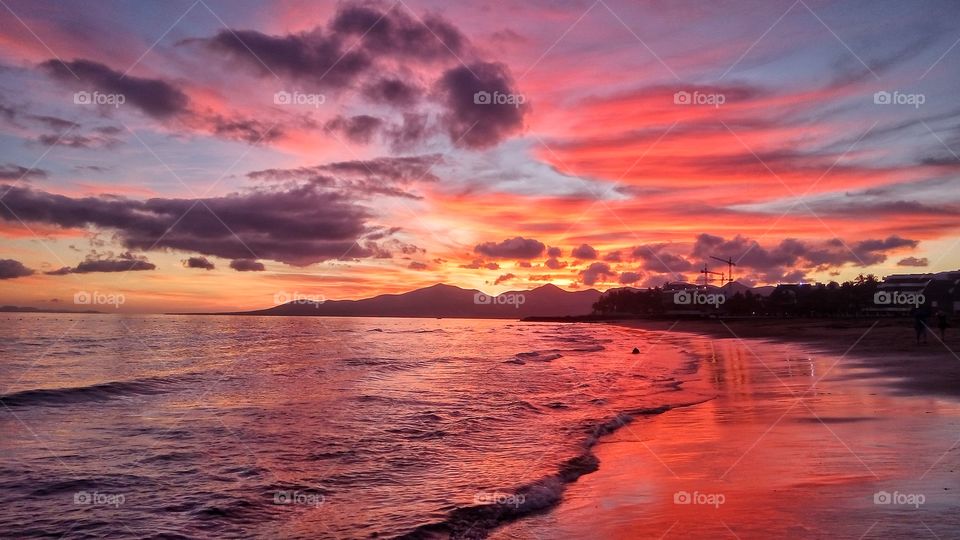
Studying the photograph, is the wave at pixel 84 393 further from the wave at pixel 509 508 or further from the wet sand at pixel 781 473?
the wet sand at pixel 781 473

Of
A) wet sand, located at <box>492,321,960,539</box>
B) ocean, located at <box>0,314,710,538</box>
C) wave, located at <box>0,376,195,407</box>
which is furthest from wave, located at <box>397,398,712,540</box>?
wave, located at <box>0,376,195,407</box>

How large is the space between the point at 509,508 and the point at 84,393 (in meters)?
24.1

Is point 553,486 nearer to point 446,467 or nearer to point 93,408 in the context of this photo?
point 446,467

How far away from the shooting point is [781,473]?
38.8 ft

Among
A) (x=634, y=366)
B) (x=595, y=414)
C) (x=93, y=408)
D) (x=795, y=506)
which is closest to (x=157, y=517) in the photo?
(x=795, y=506)

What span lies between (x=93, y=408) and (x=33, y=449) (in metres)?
8.41

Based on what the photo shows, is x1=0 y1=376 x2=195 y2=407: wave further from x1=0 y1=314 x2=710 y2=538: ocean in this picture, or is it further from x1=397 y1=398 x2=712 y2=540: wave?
x1=397 y1=398 x2=712 y2=540: wave

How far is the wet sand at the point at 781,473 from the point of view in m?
8.95

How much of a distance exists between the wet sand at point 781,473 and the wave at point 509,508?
258mm

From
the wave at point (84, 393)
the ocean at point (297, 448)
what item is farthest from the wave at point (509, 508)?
the wave at point (84, 393)

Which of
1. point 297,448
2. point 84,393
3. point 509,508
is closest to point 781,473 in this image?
point 509,508

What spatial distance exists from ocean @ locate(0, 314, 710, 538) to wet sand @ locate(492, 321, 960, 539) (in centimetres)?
108

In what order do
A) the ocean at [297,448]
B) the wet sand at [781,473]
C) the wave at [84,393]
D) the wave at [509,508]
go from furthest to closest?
the wave at [84,393] < the ocean at [297,448] < the wave at [509,508] < the wet sand at [781,473]

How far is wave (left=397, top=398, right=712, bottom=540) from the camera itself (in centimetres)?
990
